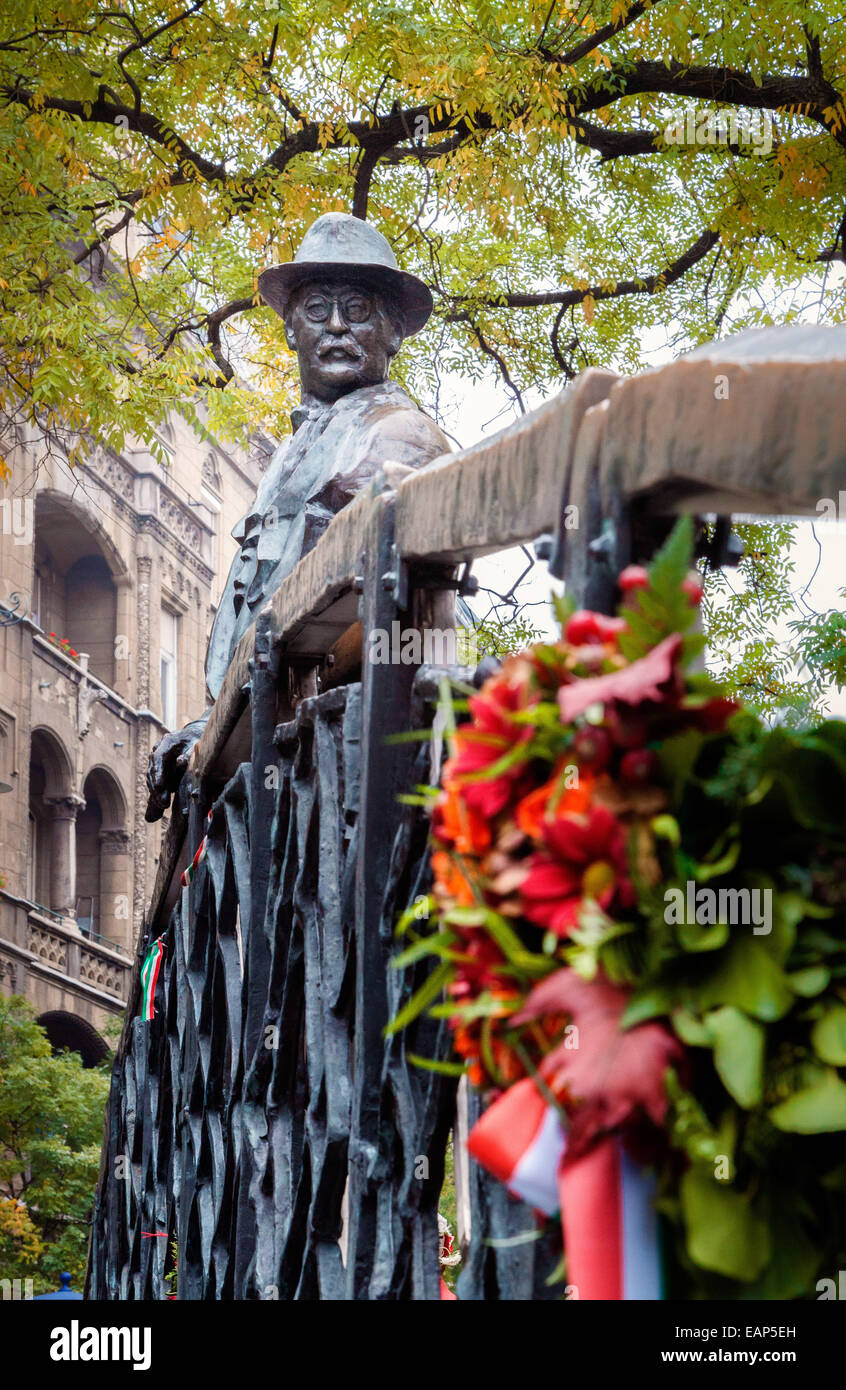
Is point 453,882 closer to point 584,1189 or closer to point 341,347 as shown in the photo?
point 584,1189

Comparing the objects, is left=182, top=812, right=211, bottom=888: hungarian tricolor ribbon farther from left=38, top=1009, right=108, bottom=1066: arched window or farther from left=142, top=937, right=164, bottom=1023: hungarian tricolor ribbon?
left=38, top=1009, right=108, bottom=1066: arched window

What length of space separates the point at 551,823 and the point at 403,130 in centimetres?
939

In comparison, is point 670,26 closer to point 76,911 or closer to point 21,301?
point 21,301

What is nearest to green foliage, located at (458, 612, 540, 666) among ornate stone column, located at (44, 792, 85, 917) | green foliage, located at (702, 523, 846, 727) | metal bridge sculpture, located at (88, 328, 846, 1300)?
green foliage, located at (702, 523, 846, 727)

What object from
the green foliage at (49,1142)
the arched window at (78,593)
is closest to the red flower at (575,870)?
the green foliage at (49,1142)

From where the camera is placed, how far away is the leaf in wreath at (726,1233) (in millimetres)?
1254

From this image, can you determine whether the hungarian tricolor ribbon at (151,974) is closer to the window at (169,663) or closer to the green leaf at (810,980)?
the green leaf at (810,980)

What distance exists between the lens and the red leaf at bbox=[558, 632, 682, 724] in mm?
1234

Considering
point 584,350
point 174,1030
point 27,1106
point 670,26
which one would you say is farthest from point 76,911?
point 174,1030

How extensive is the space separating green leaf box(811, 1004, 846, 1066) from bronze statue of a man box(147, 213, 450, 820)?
2933mm

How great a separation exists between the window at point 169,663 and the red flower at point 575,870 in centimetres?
2947

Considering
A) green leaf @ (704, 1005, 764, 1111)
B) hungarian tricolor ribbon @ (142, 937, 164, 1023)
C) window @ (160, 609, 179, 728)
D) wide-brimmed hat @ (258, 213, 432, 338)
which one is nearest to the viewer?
green leaf @ (704, 1005, 764, 1111)
